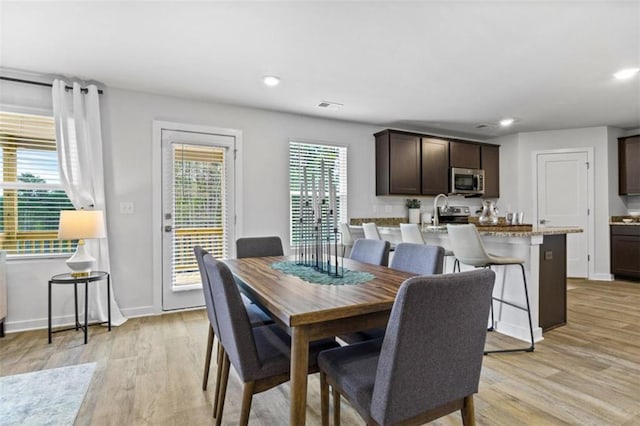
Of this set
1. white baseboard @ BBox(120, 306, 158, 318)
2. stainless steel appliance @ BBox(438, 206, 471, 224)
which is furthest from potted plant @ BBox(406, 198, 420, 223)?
white baseboard @ BBox(120, 306, 158, 318)

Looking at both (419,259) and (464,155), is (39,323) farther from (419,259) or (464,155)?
(464,155)

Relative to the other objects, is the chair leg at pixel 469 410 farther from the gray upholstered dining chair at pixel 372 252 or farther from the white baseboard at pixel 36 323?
the white baseboard at pixel 36 323

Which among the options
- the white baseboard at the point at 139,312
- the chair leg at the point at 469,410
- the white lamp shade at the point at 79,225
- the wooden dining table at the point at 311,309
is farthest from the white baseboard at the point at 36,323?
the chair leg at the point at 469,410

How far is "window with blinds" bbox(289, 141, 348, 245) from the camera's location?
435 centimetres

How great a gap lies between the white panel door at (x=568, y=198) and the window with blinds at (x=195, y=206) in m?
5.14

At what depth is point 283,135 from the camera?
4.31 metres

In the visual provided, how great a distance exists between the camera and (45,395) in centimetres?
201

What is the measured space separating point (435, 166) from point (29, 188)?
4.94 m

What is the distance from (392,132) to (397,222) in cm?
137

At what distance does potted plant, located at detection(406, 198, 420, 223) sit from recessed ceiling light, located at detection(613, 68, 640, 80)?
2.72 metres

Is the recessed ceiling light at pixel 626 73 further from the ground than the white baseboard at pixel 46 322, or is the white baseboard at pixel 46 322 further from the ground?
the recessed ceiling light at pixel 626 73

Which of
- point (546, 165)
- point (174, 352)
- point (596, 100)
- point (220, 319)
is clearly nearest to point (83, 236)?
point (174, 352)

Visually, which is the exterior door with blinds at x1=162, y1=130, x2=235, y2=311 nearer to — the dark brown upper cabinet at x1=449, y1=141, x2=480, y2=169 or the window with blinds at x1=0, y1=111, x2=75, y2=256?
the window with blinds at x1=0, y1=111, x2=75, y2=256

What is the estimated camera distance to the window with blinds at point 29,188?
3.08 m
